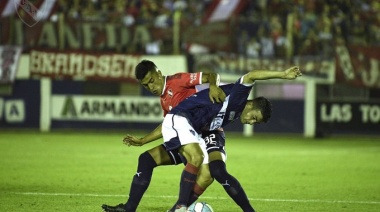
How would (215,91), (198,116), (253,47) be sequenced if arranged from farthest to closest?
(253,47)
(198,116)
(215,91)

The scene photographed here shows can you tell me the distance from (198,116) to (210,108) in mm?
156

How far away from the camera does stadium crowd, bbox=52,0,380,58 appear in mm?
23766

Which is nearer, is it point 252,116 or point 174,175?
point 252,116

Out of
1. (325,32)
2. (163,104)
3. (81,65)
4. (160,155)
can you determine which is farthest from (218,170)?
(81,65)

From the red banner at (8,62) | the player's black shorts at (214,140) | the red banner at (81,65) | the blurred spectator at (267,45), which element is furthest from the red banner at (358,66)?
the player's black shorts at (214,140)

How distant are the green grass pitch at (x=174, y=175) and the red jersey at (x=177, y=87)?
1.51 metres

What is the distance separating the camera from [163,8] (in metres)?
24.7

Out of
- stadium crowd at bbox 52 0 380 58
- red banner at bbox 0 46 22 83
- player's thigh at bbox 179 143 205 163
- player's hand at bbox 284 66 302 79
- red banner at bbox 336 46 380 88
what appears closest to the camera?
player's hand at bbox 284 66 302 79

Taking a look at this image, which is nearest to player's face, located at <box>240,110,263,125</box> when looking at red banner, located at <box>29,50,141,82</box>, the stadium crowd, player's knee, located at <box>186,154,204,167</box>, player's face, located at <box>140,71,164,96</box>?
player's knee, located at <box>186,154,204,167</box>

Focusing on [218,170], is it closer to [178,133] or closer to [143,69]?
[178,133]

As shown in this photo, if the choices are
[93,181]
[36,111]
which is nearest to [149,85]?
[93,181]

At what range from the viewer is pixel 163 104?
30.0 ft

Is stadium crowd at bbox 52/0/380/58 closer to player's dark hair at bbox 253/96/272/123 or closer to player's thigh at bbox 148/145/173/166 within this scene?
player's thigh at bbox 148/145/173/166

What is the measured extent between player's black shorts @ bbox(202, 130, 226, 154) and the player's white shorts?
29 cm
